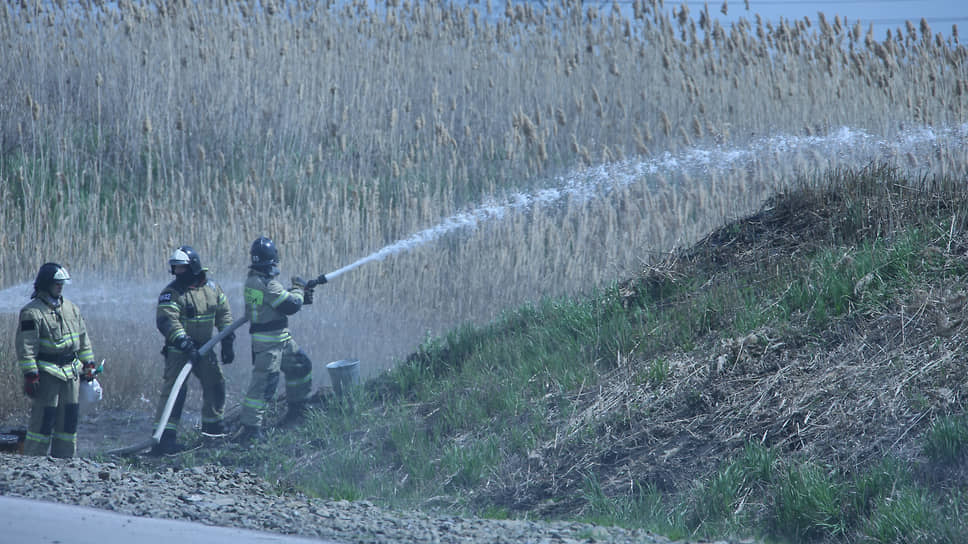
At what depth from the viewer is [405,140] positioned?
15711mm

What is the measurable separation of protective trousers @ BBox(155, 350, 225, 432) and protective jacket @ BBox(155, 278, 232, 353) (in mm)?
146

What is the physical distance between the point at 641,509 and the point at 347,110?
11340 mm

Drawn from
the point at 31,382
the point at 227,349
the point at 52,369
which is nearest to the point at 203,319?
the point at 227,349

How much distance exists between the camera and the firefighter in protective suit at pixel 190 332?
8.67m

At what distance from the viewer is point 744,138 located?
14734 millimetres

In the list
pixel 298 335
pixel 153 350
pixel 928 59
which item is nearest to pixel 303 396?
pixel 298 335

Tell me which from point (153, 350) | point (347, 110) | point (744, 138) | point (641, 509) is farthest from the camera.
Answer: point (347, 110)

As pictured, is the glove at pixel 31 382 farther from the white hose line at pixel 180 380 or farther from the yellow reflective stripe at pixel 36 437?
the white hose line at pixel 180 380

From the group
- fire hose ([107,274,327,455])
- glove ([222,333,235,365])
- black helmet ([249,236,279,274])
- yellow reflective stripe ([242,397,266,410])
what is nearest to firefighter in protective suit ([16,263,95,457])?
fire hose ([107,274,327,455])

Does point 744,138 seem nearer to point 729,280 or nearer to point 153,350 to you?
point 729,280

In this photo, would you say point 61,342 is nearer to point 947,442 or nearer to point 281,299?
point 281,299

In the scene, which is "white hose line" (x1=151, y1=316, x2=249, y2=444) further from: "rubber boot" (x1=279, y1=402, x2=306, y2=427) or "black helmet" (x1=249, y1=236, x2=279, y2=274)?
"rubber boot" (x1=279, y1=402, x2=306, y2=427)

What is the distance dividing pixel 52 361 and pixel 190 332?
1424mm

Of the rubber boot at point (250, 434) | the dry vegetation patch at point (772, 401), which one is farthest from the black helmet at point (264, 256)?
the dry vegetation patch at point (772, 401)
